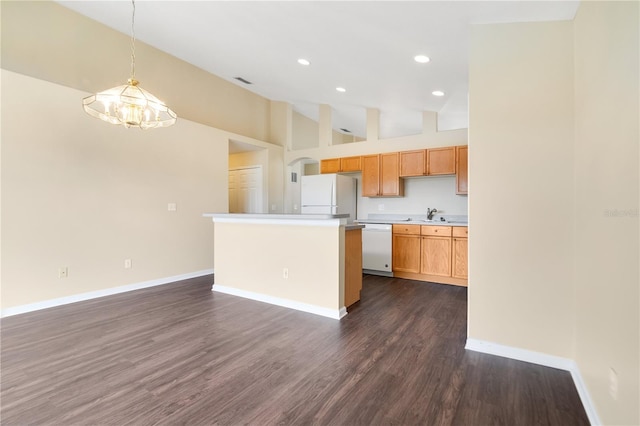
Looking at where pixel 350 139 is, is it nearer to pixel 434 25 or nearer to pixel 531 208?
pixel 434 25

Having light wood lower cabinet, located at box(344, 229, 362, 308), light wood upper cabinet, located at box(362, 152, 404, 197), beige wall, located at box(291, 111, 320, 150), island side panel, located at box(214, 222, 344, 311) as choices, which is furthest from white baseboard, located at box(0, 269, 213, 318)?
beige wall, located at box(291, 111, 320, 150)

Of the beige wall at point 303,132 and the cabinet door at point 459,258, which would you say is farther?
the beige wall at point 303,132

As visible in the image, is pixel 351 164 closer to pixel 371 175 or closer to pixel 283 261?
pixel 371 175

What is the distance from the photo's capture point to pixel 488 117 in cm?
222

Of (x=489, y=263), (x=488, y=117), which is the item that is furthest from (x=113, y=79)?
(x=489, y=263)

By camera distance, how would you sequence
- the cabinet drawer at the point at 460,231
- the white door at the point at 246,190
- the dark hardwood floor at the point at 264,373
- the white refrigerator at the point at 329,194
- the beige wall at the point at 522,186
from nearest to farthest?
1. the dark hardwood floor at the point at 264,373
2. the beige wall at the point at 522,186
3. the cabinet drawer at the point at 460,231
4. the white refrigerator at the point at 329,194
5. the white door at the point at 246,190

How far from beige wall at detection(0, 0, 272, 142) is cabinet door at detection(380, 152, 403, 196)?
296cm

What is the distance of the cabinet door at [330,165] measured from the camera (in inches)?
222

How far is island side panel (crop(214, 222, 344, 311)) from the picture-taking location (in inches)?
118

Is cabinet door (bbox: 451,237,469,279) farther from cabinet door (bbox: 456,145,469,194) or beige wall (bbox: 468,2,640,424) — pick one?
beige wall (bbox: 468,2,640,424)

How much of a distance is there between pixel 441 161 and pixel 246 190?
4.02 m

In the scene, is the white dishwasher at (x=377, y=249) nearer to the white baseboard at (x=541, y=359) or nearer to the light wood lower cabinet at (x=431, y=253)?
the light wood lower cabinet at (x=431, y=253)

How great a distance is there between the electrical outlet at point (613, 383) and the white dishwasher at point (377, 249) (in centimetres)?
335

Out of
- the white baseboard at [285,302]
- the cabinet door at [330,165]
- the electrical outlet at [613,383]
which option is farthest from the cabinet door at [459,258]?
the electrical outlet at [613,383]
